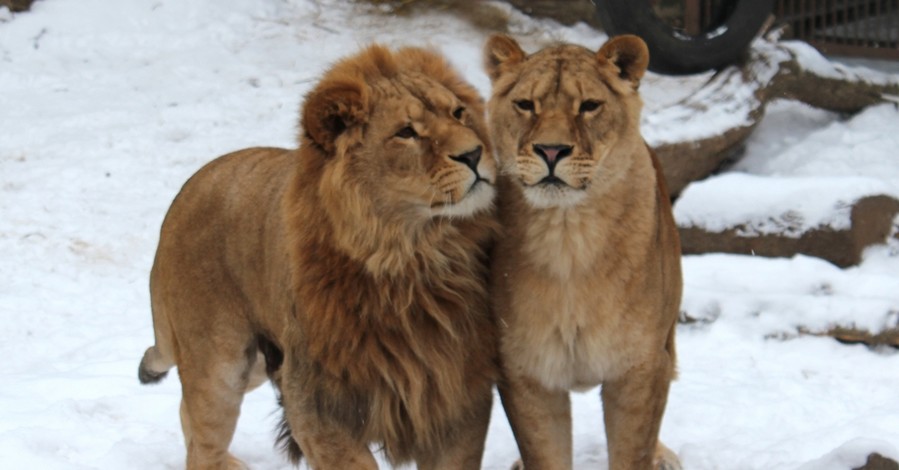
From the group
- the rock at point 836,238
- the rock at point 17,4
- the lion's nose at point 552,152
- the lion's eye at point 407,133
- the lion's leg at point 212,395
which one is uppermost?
the lion's eye at point 407,133

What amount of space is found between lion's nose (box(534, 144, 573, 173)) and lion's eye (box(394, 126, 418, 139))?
14.0 inches

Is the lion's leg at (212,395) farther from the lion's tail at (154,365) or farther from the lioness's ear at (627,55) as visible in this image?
the lioness's ear at (627,55)

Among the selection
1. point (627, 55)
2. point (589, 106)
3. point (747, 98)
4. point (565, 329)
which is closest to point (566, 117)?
point (589, 106)

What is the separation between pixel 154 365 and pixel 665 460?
1984 millimetres

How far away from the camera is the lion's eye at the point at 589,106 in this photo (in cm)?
389

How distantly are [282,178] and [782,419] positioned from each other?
2320 millimetres

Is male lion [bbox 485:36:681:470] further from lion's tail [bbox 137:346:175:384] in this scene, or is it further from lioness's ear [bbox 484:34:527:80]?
lion's tail [bbox 137:346:175:384]

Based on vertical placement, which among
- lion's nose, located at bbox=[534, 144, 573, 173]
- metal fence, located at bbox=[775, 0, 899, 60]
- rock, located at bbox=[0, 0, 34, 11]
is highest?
lion's nose, located at bbox=[534, 144, 573, 173]

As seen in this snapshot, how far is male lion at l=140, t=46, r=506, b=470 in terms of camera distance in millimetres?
3684

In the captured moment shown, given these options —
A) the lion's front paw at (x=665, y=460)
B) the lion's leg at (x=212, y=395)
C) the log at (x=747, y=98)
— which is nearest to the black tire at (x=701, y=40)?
the log at (x=747, y=98)

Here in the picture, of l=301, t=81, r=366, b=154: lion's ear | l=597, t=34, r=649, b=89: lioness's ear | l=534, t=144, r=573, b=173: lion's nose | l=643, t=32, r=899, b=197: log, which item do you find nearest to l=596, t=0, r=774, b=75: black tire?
l=643, t=32, r=899, b=197: log

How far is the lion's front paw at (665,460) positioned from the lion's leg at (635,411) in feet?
2.38

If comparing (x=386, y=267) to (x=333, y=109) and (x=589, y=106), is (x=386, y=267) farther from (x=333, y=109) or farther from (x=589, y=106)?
(x=589, y=106)

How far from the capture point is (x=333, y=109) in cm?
373
